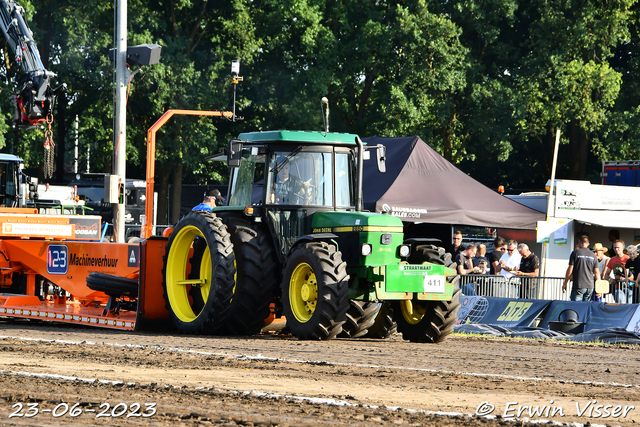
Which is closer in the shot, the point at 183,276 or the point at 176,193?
the point at 183,276

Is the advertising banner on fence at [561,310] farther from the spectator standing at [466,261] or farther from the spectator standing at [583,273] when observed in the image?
the spectator standing at [466,261]

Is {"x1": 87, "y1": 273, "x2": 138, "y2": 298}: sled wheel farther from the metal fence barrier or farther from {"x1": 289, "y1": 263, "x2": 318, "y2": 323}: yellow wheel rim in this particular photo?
the metal fence barrier

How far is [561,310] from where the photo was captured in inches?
583

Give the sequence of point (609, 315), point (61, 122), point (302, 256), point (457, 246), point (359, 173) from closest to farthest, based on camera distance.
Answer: point (302, 256), point (359, 173), point (609, 315), point (457, 246), point (61, 122)

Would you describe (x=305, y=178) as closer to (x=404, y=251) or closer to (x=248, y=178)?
(x=248, y=178)

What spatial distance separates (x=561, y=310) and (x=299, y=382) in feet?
29.3

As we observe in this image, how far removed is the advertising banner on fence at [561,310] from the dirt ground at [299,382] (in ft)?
12.8

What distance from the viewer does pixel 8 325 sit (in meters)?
12.4

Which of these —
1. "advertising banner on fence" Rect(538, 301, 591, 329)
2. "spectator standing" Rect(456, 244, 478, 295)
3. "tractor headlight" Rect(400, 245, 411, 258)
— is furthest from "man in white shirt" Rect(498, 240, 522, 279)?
"tractor headlight" Rect(400, 245, 411, 258)

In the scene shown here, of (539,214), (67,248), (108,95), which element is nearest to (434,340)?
(67,248)

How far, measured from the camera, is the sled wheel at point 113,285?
11.9 metres

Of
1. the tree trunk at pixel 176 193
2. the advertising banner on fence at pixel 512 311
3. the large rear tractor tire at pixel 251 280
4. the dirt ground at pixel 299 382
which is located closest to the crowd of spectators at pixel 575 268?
the advertising banner on fence at pixel 512 311

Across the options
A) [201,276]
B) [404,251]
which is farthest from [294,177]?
[201,276]

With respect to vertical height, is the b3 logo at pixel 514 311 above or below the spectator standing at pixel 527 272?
below
